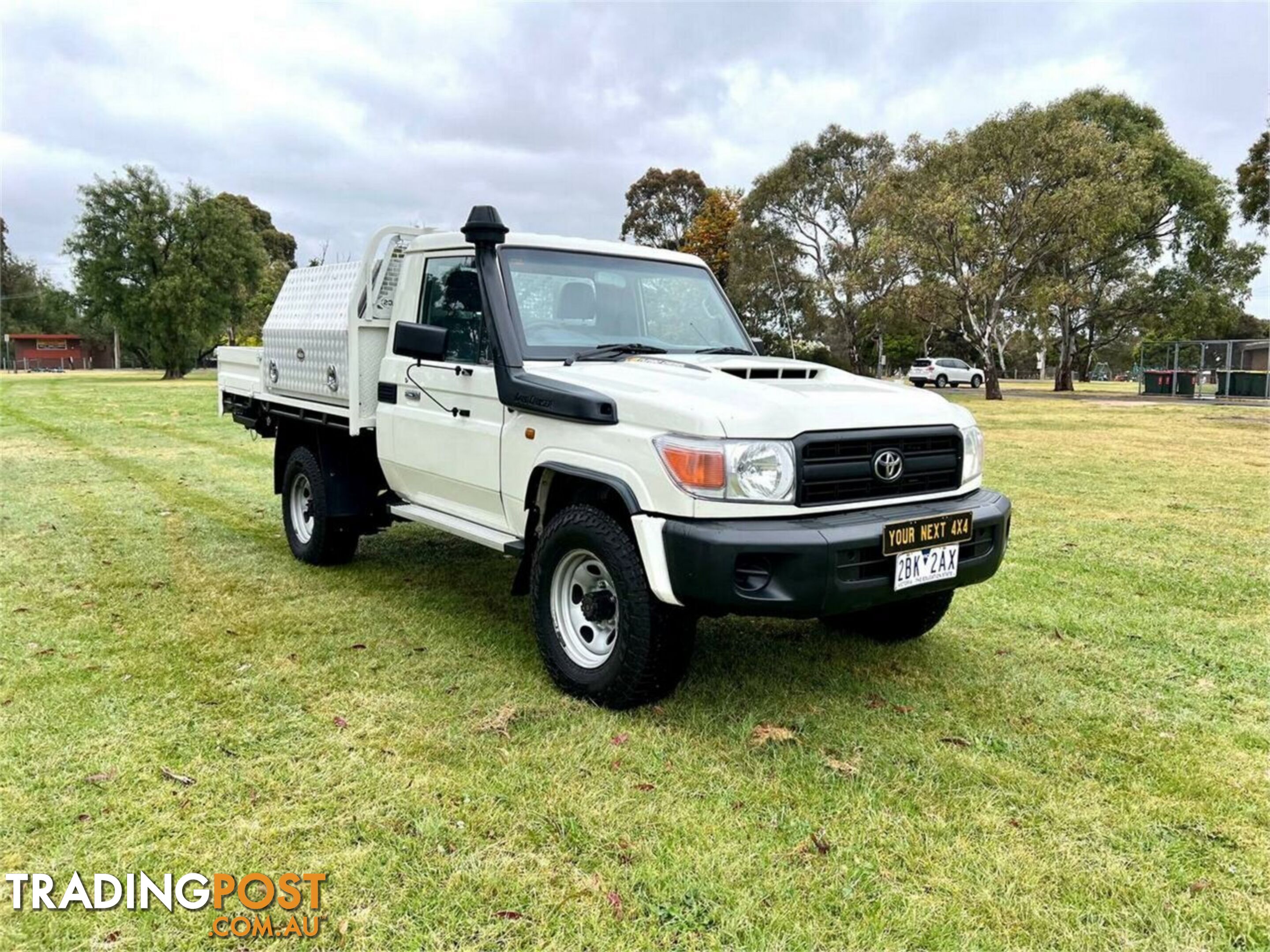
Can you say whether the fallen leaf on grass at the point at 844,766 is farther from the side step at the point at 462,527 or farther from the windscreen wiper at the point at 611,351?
the windscreen wiper at the point at 611,351

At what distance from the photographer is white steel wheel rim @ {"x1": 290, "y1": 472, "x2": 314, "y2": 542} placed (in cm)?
622

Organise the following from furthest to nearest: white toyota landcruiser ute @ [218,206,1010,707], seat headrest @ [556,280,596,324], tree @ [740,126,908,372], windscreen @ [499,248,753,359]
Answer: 1. tree @ [740,126,908,372]
2. seat headrest @ [556,280,596,324]
3. windscreen @ [499,248,753,359]
4. white toyota landcruiser ute @ [218,206,1010,707]

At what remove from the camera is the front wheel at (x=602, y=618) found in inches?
135

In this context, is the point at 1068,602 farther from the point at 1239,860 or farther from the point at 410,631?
the point at 410,631

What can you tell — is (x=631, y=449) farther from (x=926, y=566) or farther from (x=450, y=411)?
(x=450, y=411)

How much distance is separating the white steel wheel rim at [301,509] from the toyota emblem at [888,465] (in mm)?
4231

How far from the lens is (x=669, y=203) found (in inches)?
2095

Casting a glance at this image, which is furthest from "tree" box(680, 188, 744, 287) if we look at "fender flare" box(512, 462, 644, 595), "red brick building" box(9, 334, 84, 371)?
"red brick building" box(9, 334, 84, 371)

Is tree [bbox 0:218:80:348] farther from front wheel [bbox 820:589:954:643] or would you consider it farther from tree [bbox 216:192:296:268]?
front wheel [bbox 820:589:954:643]

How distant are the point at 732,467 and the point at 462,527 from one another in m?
1.88

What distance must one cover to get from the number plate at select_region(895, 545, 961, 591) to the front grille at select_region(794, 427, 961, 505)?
0.27m

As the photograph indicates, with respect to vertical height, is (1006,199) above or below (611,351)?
above

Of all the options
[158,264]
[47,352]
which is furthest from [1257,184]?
[47,352]

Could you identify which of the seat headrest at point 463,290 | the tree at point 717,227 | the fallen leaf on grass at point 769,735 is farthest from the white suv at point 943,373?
the fallen leaf on grass at point 769,735
